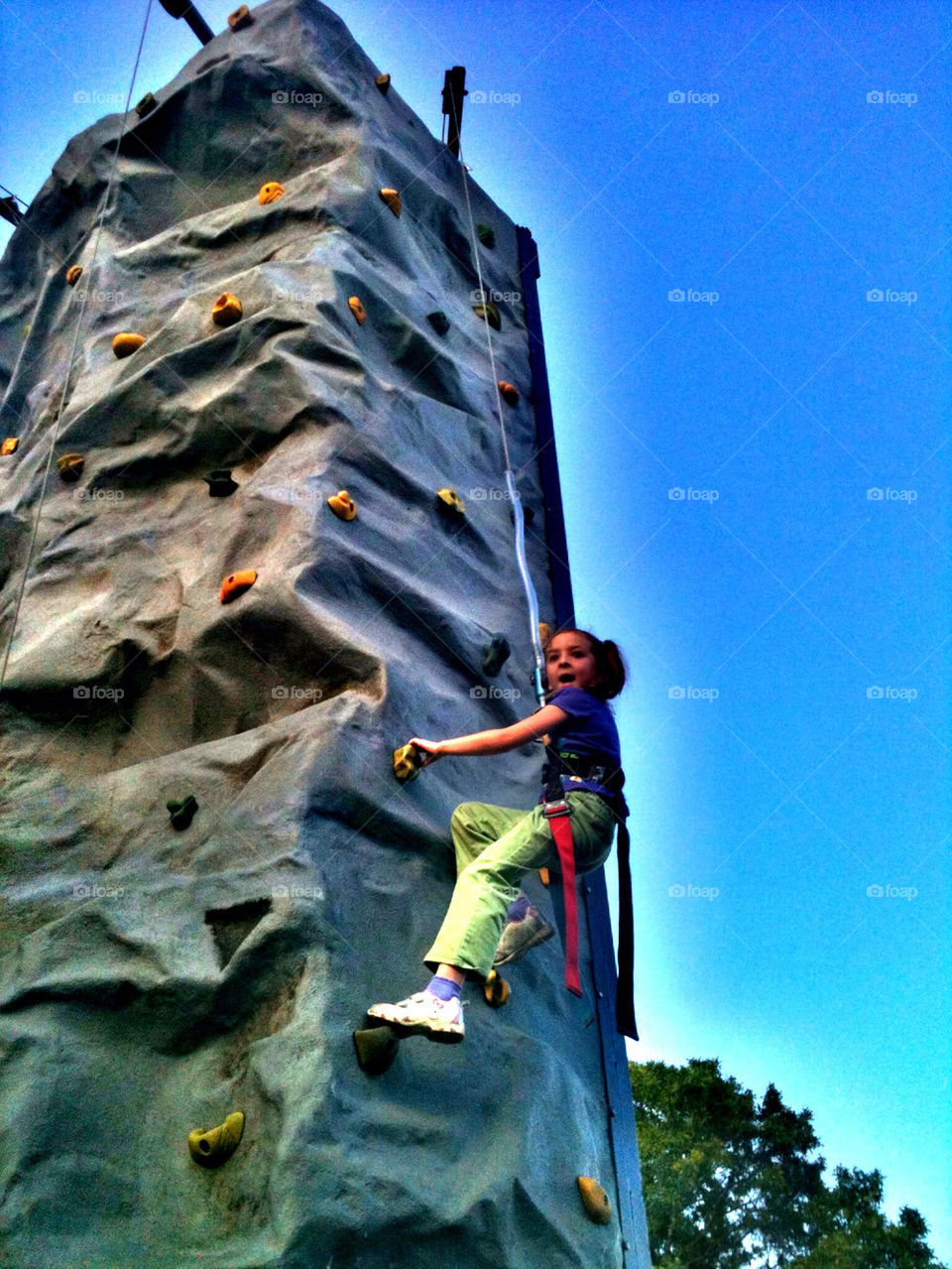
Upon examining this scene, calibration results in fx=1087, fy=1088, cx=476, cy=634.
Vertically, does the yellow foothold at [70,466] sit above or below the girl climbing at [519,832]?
above

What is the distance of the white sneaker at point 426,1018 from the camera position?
216cm

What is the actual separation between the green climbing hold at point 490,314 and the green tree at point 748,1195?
5618mm

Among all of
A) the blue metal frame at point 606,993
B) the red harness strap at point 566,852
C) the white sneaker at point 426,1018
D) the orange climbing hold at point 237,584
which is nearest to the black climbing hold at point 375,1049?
the white sneaker at point 426,1018

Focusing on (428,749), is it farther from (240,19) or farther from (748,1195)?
(748,1195)

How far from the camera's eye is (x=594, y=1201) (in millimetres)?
2637

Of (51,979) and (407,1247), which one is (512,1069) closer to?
(407,1247)

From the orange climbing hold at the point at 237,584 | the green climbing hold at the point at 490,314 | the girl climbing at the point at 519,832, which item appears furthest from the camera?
the green climbing hold at the point at 490,314

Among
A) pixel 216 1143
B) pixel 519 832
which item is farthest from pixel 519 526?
pixel 216 1143

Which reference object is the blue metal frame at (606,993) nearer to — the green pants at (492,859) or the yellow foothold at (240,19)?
the green pants at (492,859)

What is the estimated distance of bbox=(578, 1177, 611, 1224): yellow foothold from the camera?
263 centimetres

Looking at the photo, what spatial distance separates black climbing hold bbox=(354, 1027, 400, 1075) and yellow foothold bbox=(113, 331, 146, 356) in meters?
3.37

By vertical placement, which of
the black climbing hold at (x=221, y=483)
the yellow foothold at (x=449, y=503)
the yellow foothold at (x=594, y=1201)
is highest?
the yellow foothold at (x=449, y=503)

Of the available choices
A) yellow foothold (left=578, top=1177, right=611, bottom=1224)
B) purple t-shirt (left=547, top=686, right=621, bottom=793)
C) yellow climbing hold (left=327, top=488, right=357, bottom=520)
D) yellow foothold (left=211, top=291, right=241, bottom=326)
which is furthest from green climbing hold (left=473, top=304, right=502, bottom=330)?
yellow foothold (left=578, top=1177, right=611, bottom=1224)

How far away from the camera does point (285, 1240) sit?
2092 millimetres
